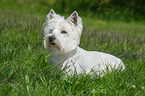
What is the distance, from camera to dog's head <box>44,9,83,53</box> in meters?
3.35

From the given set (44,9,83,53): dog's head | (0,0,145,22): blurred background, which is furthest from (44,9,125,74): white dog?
(0,0,145,22): blurred background

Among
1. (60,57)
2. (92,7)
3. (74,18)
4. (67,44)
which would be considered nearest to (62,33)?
(67,44)

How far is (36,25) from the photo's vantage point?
16.5ft

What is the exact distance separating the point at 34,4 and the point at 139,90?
48.3ft

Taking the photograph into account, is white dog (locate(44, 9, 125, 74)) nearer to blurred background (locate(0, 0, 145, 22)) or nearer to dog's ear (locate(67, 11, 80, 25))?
dog's ear (locate(67, 11, 80, 25))

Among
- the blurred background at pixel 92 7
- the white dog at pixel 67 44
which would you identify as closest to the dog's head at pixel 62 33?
the white dog at pixel 67 44

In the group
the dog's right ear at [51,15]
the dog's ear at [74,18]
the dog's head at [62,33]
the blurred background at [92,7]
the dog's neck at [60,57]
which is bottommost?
the dog's neck at [60,57]

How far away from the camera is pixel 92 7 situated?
15.8m

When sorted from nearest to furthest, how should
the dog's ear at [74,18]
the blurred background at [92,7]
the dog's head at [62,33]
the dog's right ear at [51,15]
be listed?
the dog's head at [62,33] < the dog's ear at [74,18] < the dog's right ear at [51,15] < the blurred background at [92,7]

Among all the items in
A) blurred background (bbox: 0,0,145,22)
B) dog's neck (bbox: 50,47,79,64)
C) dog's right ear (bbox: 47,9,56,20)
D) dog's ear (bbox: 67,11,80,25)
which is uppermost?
blurred background (bbox: 0,0,145,22)

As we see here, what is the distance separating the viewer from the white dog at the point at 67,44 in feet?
11.1

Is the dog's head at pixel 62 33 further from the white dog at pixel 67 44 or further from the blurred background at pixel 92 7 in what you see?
the blurred background at pixel 92 7

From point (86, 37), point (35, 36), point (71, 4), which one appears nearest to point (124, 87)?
point (35, 36)

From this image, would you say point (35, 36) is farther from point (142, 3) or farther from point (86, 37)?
point (142, 3)
